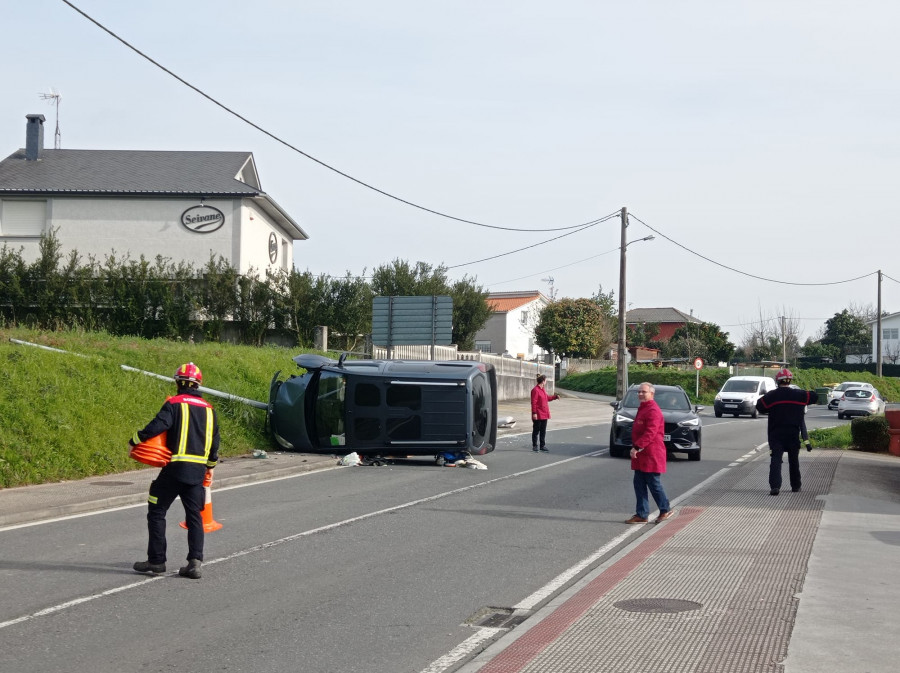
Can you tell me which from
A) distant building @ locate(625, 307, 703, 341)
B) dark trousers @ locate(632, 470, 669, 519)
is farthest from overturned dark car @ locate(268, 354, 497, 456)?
distant building @ locate(625, 307, 703, 341)

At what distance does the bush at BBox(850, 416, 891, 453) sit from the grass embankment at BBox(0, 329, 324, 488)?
1341 cm

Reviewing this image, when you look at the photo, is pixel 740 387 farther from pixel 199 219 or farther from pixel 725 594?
pixel 725 594

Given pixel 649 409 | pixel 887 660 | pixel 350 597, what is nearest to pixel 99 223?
pixel 649 409

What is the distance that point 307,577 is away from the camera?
8.23 meters

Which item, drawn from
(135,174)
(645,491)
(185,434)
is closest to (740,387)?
(135,174)

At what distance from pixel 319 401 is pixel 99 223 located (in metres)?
21.4

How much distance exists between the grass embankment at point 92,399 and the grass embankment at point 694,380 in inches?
1440

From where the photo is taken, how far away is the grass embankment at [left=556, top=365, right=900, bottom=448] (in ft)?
193

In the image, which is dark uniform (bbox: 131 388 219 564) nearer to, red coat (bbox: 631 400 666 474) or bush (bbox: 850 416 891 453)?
red coat (bbox: 631 400 666 474)

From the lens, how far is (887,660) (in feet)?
17.9

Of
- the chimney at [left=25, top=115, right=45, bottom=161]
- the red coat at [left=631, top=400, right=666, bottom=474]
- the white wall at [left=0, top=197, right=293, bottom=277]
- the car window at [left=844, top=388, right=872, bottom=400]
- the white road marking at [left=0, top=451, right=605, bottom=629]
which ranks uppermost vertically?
the chimney at [left=25, top=115, right=45, bottom=161]

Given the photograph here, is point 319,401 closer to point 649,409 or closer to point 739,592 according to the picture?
point 649,409

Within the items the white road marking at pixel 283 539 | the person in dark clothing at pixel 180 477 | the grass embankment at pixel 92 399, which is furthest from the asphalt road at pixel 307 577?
the grass embankment at pixel 92 399

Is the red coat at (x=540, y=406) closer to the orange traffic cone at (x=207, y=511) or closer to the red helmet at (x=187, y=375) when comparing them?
the orange traffic cone at (x=207, y=511)
